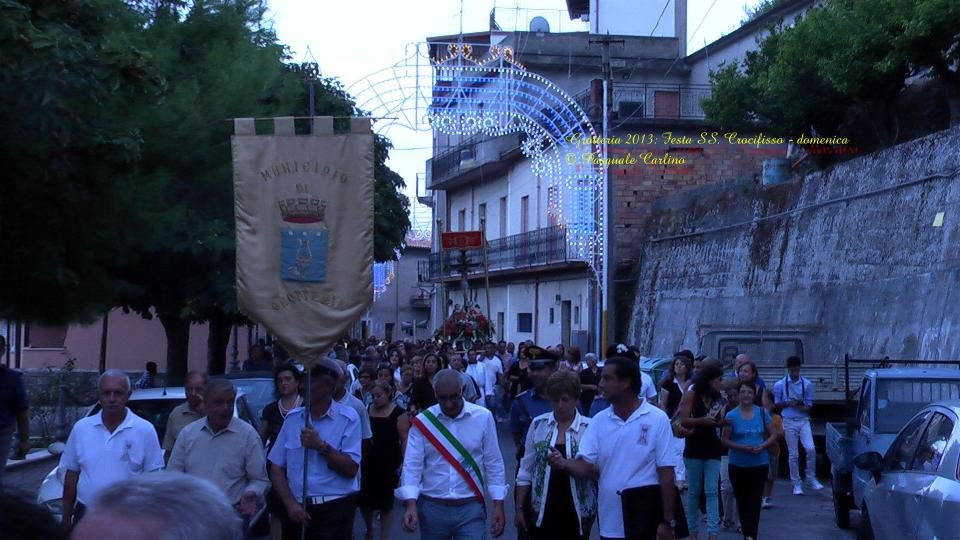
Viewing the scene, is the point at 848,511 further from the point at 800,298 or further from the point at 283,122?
the point at 800,298

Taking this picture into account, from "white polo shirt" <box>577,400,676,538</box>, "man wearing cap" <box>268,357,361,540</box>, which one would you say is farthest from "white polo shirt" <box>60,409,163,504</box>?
"white polo shirt" <box>577,400,676,538</box>

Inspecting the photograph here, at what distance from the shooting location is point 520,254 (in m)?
41.4

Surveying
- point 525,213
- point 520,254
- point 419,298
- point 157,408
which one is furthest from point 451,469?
point 419,298

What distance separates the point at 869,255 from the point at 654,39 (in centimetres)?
1997

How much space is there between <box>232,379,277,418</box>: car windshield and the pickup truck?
5.86 metres

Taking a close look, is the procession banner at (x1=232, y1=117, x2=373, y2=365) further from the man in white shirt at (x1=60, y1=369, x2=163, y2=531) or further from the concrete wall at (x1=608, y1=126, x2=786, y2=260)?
the concrete wall at (x1=608, y1=126, x2=786, y2=260)

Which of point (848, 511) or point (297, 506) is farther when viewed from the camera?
point (848, 511)

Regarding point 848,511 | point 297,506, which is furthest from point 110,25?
point 848,511

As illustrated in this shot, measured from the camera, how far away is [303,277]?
25.6 feet

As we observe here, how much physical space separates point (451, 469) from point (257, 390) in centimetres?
619

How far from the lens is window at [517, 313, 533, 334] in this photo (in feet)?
139

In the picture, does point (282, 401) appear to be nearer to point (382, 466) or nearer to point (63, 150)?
point (382, 466)

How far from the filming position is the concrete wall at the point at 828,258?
20281 millimetres

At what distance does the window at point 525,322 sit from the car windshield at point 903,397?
95.7 ft
